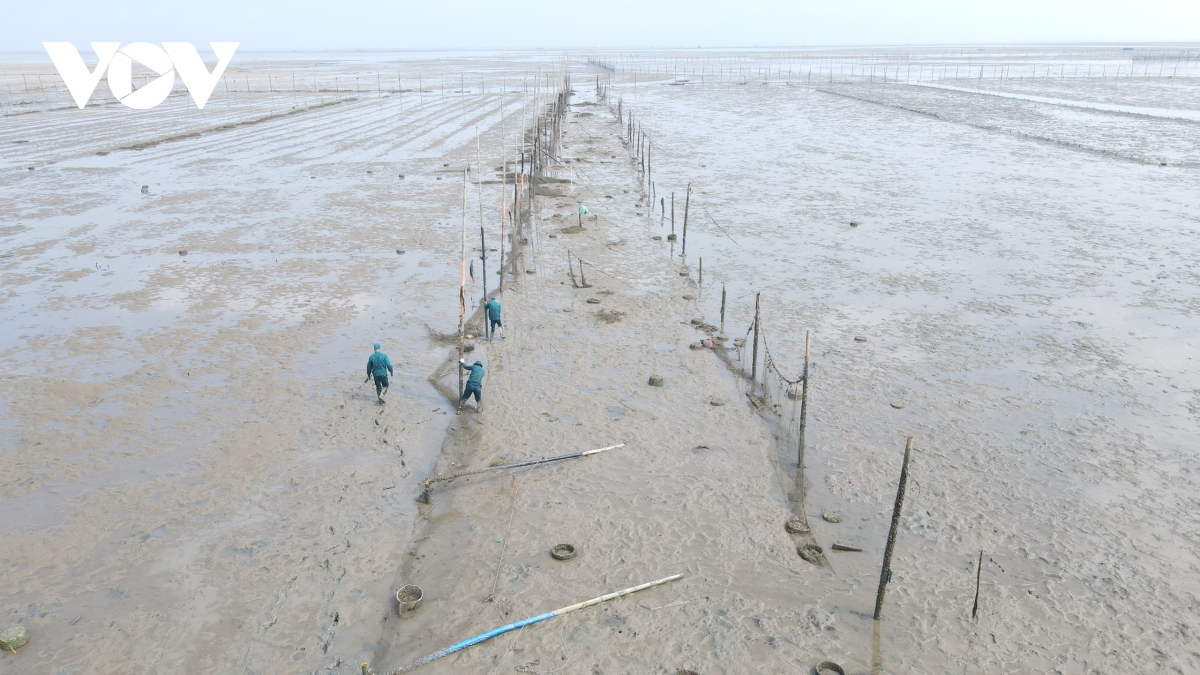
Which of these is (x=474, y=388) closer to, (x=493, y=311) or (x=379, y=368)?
(x=379, y=368)

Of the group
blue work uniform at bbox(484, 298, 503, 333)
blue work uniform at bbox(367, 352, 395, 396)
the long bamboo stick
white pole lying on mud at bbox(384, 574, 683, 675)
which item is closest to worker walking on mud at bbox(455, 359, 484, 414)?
blue work uniform at bbox(367, 352, 395, 396)

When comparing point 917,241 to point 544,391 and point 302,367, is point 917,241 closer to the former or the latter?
point 544,391

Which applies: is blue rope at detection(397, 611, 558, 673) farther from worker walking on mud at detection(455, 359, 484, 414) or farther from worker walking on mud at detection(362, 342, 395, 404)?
worker walking on mud at detection(362, 342, 395, 404)

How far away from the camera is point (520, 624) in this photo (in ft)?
24.3

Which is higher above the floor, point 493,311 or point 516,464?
point 493,311

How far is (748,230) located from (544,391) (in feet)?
38.6

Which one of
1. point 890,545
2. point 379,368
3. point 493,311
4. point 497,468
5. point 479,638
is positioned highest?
point 493,311

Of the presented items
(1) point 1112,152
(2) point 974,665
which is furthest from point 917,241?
(1) point 1112,152

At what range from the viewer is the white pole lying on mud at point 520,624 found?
6984mm

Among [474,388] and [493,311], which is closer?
[474,388]

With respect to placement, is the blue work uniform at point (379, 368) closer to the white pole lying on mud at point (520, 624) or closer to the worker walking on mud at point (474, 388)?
the worker walking on mud at point (474, 388)

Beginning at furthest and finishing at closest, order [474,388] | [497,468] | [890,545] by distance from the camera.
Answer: [474,388] < [497,468] < [890,545]

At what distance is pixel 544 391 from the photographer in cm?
1249

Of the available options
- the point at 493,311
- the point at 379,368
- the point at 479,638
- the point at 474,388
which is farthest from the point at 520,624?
the point at 493,311
